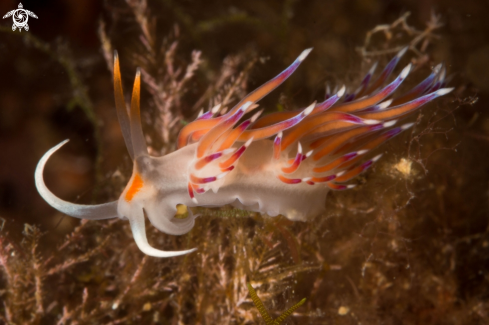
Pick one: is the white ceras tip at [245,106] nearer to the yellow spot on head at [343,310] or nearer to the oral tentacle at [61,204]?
the oral tentacle at [61,204]

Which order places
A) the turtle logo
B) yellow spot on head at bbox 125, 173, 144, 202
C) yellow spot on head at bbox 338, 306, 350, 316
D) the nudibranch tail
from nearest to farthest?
the nudibranch tail
yellow spot on head at bbox 125, 173, 144, 202
yellow spot on head at bbox 338, 306, 350, 316
the turtle logo

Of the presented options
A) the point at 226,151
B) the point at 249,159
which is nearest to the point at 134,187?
the point at 226,151

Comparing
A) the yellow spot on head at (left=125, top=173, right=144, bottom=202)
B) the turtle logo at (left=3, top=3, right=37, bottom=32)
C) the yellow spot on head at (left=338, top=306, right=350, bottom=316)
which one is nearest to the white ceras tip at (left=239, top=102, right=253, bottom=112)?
the yellow spot on head at (left=125, top=173, right=144, bottom=202)

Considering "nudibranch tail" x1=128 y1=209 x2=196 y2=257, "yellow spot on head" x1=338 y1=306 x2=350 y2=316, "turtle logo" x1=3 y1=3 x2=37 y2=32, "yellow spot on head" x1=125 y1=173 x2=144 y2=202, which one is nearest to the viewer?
"nudibranch tail" x1=128 y1=209 x2=196 y2=257

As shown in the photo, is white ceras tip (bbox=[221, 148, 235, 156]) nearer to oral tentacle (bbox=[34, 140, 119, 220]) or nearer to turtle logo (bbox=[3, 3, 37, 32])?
oral tentacle (bbox=[34, 140, 119, 220])

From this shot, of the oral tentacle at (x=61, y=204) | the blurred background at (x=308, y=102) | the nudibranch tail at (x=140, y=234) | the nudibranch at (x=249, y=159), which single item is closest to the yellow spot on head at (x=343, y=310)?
the blurred background at (x=308, y=102)

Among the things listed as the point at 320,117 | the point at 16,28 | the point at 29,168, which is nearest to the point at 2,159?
the point at 29,168

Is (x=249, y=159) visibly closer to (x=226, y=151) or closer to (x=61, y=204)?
(x=226, y=151)

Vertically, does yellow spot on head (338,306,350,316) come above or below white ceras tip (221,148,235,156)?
below
